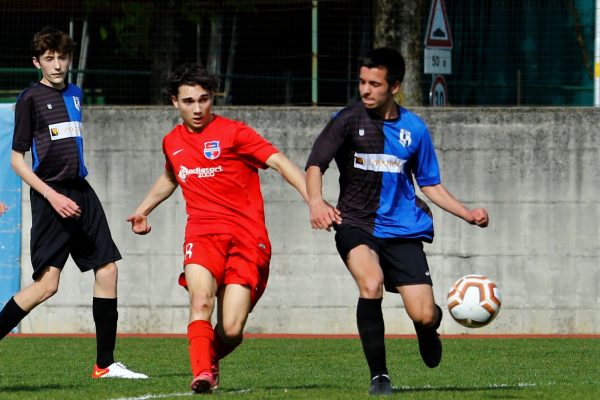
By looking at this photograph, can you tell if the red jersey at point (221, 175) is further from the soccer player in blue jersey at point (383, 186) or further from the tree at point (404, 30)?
the tree at point (404, 30)

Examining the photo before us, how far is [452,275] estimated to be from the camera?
13570 millimetres

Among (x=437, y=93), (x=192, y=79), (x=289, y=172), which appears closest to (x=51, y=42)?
(x=192, y=79)

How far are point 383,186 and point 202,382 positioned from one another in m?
1.64

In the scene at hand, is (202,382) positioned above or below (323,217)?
below

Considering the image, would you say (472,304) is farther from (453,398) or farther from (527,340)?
(527,340)

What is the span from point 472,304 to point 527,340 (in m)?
4.65

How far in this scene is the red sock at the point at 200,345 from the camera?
697 cm

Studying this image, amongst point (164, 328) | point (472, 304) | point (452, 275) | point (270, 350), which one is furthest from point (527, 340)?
point (472, 304)

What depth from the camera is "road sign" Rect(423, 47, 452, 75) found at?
14602 mm

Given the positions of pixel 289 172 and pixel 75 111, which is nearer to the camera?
pixel 289 172

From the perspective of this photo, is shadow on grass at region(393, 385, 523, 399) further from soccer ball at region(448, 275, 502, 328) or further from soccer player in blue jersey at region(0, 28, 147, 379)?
soccer player in blue jersey at region(0, 28, 147, 379)

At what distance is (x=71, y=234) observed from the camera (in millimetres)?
8688

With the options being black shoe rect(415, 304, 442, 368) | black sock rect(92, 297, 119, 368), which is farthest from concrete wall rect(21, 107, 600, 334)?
black shoe rect(415, 304, 442, 368)

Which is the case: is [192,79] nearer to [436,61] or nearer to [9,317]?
[9,317]
